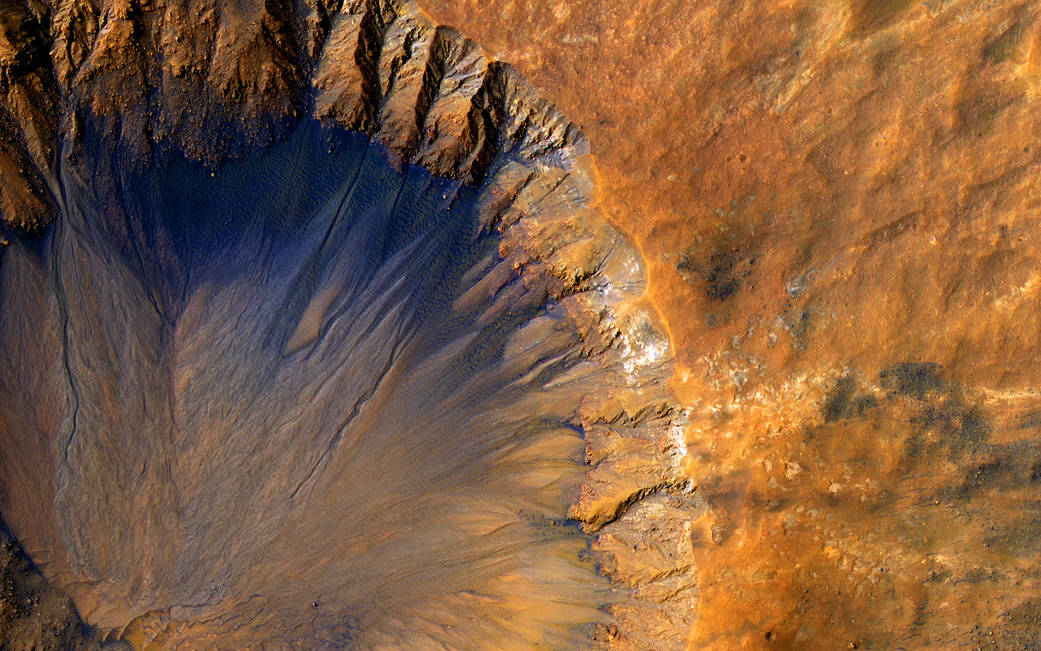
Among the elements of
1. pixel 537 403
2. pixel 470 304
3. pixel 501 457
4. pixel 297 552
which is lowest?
pixel 297 552

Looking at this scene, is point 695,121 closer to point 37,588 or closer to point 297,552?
point 297,552

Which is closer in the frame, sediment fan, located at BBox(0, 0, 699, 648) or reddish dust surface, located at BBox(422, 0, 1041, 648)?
A: reddish dust surface, located at BBox(422, 0, 1041, 648)

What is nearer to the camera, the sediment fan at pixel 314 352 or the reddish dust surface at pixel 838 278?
the reddish dust surface at pixel 838 278

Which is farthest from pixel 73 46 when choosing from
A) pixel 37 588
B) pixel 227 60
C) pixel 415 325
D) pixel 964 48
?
pixel 964 48

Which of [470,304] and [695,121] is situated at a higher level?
[695,121]

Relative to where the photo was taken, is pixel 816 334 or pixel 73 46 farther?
pixel 73 46

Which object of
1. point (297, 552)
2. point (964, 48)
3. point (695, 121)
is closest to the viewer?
point (964, 48)

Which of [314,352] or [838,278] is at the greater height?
[838,278]

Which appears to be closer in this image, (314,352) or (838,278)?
(838,278)
